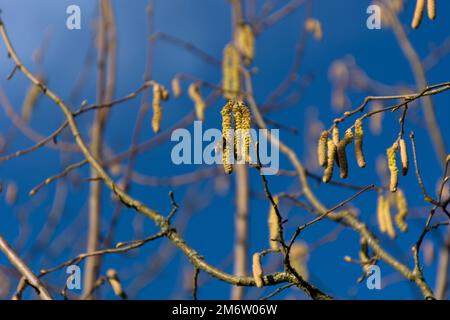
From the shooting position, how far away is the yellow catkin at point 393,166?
2059 millimetres

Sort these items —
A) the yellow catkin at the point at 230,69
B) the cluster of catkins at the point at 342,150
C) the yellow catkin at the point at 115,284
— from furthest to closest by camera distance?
the yellow catkin at the point at 230,69, the yellow catkin at the point at 115,284, the cluster of catkins at the point at 342,150

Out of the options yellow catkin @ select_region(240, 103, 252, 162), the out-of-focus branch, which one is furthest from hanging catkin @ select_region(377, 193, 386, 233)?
the out-of-focus branch

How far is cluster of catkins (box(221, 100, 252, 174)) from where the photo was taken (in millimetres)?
1906

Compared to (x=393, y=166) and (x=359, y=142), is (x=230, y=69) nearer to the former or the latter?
(x=359, y=142)

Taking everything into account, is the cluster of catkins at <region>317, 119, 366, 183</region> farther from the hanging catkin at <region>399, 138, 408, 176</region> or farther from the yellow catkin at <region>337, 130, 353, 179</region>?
the hanging catkin at <region>399, 138, 408, 176</region>

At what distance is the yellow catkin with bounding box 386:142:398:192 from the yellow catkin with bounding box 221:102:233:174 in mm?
505

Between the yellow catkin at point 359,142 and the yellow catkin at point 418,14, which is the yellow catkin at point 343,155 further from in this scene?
the yellow catkin at point 418,14

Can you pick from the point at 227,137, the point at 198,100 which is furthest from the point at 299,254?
the point at 227,137

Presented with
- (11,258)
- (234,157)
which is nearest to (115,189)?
(11,258)

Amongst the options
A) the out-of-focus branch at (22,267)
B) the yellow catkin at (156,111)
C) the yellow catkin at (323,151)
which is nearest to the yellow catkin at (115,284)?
the out-of-focus branch at (22,267)
